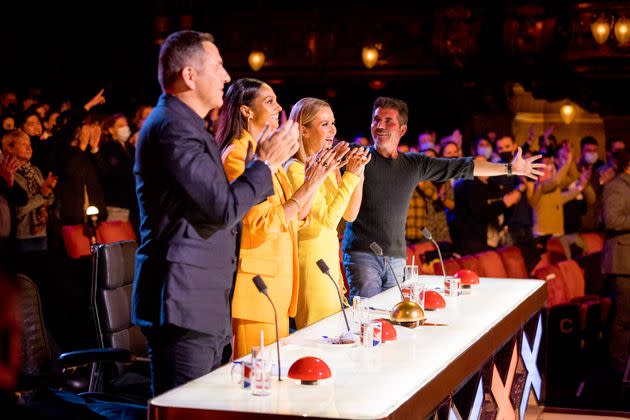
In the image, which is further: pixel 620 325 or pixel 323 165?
pixel 620 325

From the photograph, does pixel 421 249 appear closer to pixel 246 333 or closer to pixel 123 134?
pixel 123 134

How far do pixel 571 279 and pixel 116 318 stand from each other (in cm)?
420

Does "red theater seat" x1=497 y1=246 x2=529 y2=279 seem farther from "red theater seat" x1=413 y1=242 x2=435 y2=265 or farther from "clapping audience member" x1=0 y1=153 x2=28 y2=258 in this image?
"clapping audience member" x1=0 y1=153 x2=28 y2=258

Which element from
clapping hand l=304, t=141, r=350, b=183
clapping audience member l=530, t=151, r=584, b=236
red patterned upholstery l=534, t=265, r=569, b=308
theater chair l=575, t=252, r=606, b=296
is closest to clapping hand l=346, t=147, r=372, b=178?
clapping hand l=304, t=141, r=350, b=183

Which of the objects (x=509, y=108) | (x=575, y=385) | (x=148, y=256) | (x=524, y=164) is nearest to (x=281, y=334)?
(x=148, y=256)

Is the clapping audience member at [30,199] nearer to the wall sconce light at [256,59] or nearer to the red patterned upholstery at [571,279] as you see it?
the red patterned upholstery at [571,279]

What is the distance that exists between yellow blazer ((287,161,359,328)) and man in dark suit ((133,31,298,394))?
0.99 meters

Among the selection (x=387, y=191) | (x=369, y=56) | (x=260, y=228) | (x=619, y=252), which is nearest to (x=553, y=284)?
(x=619, y=252)

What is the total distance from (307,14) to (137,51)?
2.31 metres

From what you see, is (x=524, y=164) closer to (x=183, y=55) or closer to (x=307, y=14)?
(x=183, y=55)

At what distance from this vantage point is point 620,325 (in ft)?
21.5

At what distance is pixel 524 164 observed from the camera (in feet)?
14.5

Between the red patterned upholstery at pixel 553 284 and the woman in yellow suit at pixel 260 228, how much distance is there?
3.47 m

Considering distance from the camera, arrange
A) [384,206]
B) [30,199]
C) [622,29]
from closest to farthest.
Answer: [384,206]
[30,199]
[622,29]
